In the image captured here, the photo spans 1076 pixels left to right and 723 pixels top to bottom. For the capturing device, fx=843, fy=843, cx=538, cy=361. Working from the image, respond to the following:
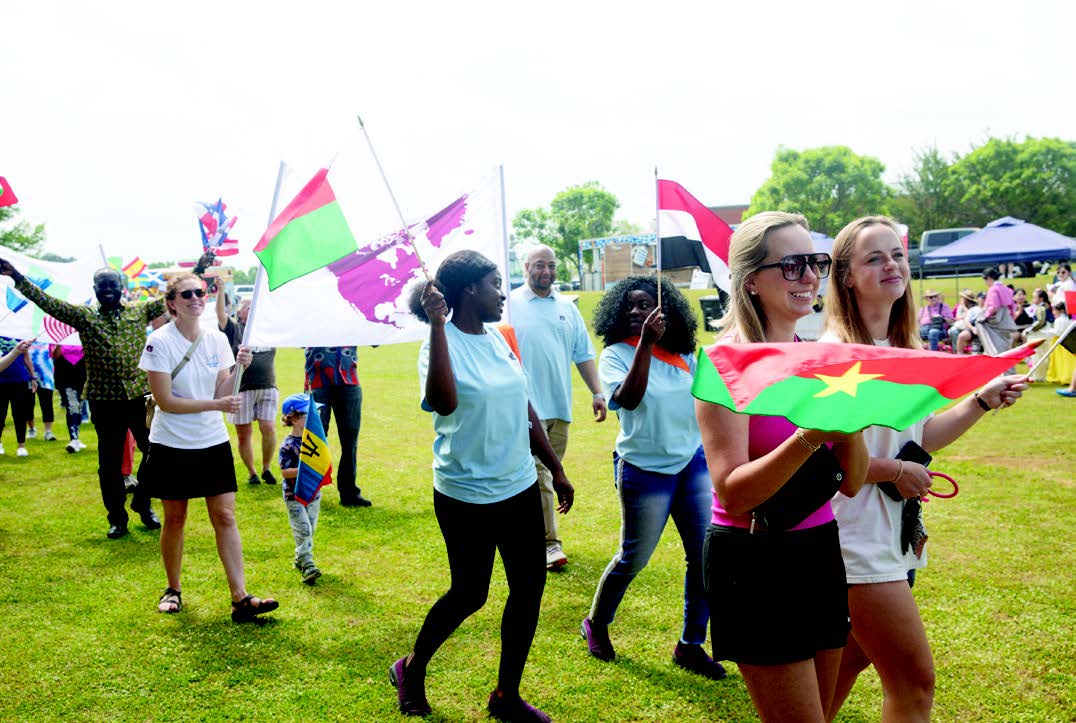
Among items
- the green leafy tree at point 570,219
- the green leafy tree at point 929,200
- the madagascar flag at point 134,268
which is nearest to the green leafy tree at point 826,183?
the green leafy tree at point 929,200

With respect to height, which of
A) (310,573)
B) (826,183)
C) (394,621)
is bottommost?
(394,621)

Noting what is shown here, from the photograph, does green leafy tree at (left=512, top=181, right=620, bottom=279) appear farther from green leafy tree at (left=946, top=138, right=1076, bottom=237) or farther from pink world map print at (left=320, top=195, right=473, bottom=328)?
pink world map print at (left=320, top=195, right=473, bottom=328)

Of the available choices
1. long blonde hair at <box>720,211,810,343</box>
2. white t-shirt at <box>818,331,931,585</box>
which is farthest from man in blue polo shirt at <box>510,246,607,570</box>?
long blonde hair at <box>720,211,810,343</box>

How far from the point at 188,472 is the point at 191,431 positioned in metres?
0.25

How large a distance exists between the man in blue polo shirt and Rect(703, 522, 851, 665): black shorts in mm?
3691

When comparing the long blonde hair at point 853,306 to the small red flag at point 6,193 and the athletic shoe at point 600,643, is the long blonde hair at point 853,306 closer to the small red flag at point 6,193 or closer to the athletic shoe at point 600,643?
the athletic shoe at point 600,643

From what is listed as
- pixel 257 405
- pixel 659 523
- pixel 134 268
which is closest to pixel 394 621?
pixel 659 523

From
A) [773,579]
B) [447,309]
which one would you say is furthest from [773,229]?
[447,309]

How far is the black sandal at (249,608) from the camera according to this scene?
5.18 m

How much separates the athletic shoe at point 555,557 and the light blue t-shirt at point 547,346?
939 millimetres

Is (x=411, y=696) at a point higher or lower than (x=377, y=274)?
lower

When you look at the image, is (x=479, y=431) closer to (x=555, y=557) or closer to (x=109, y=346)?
(x=555, y=557)

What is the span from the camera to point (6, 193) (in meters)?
6.78

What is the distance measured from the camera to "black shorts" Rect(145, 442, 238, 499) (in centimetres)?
509
